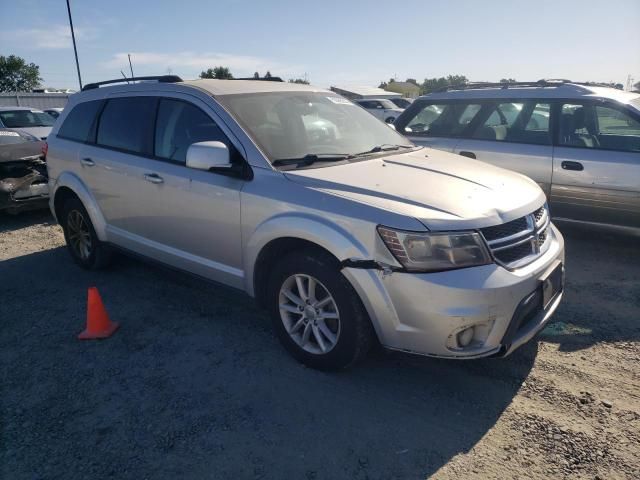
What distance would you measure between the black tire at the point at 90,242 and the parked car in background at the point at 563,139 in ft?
13.3

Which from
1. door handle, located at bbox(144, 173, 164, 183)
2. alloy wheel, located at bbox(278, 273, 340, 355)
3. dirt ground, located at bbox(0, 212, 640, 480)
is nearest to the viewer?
dirt ground, located at bbox(0, 212, 640, 480)

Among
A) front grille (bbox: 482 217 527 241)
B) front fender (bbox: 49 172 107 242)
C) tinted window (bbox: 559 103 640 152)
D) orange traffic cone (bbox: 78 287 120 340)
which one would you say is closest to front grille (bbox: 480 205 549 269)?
front grille (bbox: 482 217 527 241)

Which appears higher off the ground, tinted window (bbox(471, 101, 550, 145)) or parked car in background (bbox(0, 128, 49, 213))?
tinted window (bbox(471, 101, 550, 145))

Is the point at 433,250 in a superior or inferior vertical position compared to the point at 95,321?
superior

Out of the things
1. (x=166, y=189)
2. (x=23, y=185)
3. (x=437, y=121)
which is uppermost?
(x=437, y=121)

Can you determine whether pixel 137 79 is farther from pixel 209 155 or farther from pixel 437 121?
pixel 437 121

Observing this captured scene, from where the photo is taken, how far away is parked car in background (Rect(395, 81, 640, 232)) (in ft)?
16.6

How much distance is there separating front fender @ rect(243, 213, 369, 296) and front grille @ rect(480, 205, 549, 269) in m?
0.73

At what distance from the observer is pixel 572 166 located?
5254mm

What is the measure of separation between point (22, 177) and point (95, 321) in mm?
4566

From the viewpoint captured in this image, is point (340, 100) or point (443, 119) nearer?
point (340, 100)

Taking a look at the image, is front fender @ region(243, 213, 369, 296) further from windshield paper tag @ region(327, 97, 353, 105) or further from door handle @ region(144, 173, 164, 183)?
windshield paper tag @ region(327, 97, 353, 105)

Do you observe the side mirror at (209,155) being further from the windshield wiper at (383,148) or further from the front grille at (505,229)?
the front grille at (505,229)

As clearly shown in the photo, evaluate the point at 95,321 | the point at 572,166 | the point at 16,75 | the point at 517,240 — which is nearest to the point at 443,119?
the point at 572,166
